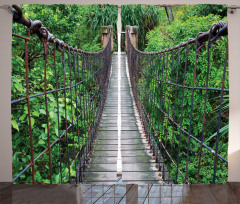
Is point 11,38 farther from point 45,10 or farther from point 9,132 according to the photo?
point 9,132

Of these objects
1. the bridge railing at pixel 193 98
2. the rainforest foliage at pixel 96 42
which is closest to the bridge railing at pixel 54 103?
the rainforest foliage at pixel 96 42

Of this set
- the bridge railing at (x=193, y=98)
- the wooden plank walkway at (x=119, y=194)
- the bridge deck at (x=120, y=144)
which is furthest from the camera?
the bridge deck at (x=120, y=144)

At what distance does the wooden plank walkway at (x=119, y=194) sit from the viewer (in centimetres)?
123

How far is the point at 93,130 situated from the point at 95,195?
1.42 ft

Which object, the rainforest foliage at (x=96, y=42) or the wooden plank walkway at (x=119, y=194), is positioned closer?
the wooden plank walkway at (x=119, y=194)

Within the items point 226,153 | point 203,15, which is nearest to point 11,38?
point 203,15

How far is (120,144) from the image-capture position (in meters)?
1.48

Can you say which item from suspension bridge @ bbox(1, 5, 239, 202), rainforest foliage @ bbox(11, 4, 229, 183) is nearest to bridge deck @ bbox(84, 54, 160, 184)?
suspension bridge @ bbox(1, 5, 239, 202)

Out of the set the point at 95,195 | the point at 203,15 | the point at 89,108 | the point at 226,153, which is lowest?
the point at 95,195

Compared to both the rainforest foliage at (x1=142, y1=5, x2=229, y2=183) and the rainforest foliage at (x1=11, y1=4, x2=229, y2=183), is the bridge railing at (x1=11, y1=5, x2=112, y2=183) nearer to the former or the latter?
the rainforest foliage at (x1=11, y1=4, x2=229, y2=183)

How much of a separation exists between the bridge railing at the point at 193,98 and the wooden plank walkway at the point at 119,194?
101mm

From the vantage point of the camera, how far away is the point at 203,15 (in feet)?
4.67

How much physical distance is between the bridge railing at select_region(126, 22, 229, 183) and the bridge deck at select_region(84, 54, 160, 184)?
7cm

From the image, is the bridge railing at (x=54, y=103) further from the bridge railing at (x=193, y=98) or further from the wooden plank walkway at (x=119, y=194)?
the bridge railing at (x=193, y=98)
